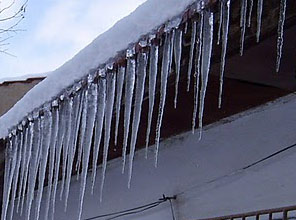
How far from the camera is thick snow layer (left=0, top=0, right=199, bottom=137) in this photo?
217 cm

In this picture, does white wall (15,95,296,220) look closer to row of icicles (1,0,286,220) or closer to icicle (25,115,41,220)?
row of icicles (1,0,286,220)

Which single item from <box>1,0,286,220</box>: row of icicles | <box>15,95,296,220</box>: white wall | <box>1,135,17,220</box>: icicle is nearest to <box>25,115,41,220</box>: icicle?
<box>1,0,286,220</box>: row of icicles

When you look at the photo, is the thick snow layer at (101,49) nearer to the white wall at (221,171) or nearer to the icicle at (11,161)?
the icicle at (11,161)

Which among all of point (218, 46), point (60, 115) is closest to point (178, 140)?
point (60, 115)

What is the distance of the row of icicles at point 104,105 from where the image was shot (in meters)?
2.21

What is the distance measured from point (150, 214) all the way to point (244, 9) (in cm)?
228

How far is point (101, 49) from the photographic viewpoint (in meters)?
2.65

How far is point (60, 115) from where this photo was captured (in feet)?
9.78

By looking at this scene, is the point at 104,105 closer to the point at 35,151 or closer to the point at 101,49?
the point at 101,49

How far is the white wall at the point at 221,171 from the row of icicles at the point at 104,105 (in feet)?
2.29

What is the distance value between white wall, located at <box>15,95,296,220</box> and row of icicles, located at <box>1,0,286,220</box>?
0.70m

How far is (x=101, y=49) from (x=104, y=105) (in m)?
0.21

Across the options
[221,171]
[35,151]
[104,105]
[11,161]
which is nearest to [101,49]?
[104,105]

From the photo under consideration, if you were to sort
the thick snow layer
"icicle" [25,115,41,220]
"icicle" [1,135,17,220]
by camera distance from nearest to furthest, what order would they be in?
the thick snow layer → "icicle" [25,115,41,220] → "icicle" [1,135,17,220]
